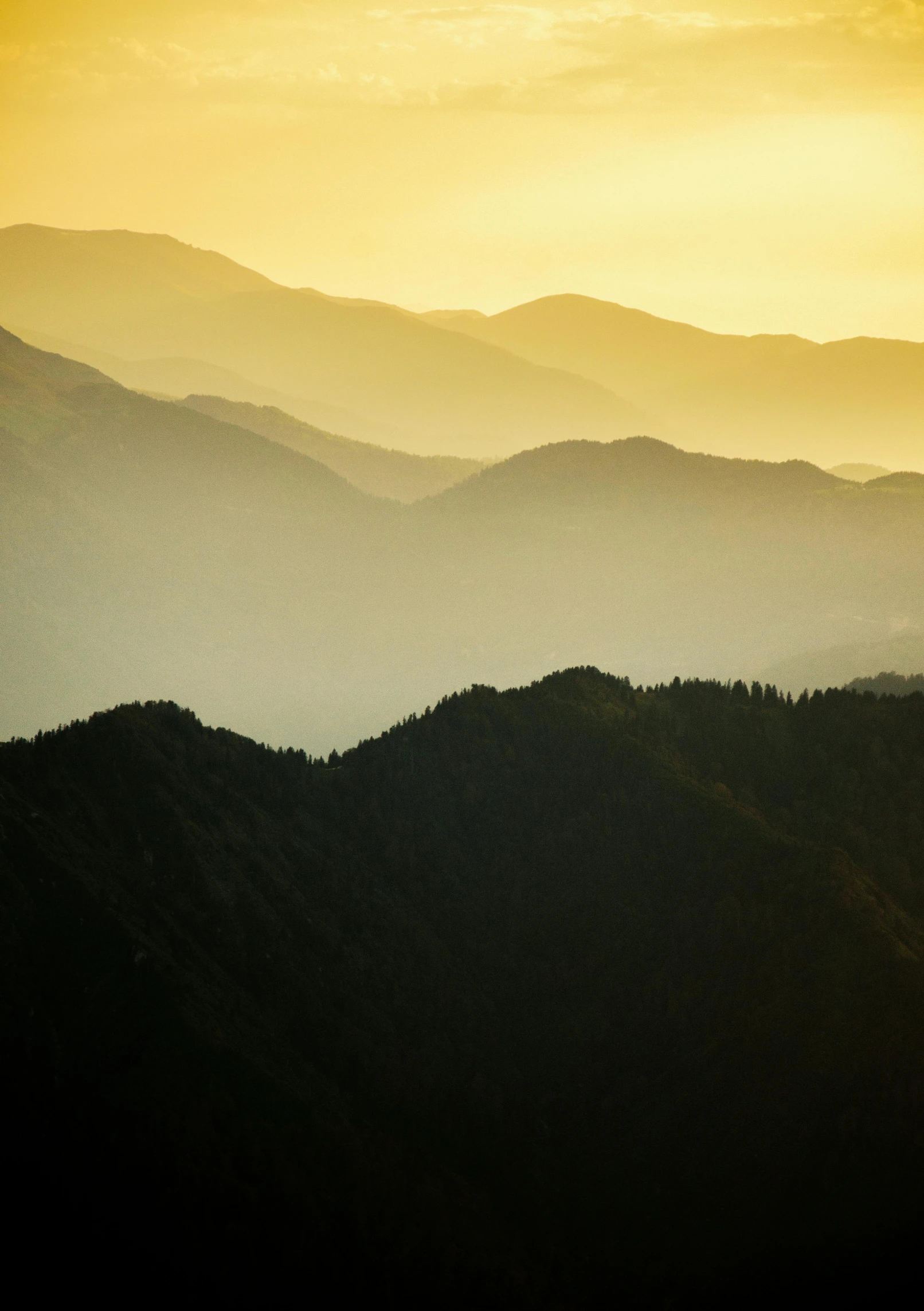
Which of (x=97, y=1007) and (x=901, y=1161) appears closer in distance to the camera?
(x=97, y=1007)

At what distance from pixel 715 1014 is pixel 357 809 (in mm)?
35080

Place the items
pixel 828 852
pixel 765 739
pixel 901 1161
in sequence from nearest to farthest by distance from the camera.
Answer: pixel 901 1161, pixel 828 852, pixel 765 739

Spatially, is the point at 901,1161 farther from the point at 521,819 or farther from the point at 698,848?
the point at 521,819

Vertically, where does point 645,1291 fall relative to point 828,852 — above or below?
below

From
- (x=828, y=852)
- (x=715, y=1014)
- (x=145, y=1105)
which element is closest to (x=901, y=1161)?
(x=715, y=1014)

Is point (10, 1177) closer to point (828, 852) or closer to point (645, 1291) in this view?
point (645, 1291)

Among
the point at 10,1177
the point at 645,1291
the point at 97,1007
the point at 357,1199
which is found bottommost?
the point at 645,1291

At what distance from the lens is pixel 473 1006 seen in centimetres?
9300

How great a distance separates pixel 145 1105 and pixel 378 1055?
2176 centimetres

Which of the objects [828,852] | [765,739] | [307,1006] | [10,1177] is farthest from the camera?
[765,739]

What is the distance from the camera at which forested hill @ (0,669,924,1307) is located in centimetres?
6366

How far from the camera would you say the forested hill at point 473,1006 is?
209ft

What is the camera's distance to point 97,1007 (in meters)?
64.9

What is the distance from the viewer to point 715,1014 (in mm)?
87000
